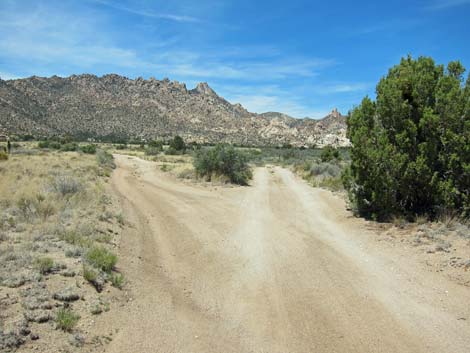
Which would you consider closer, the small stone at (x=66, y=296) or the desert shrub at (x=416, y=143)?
the small stone at (x=66, y=296)

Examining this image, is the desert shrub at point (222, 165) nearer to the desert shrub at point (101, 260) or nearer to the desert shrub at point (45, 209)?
the desert shrub at point (45, 209)

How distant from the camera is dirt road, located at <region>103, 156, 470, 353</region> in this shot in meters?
5.82

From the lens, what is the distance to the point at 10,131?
287 feet

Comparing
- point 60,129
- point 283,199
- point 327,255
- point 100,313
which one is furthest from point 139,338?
point 60,129

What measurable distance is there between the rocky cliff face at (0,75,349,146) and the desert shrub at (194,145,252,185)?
249ft

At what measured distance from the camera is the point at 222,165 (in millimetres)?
27203

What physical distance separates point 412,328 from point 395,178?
7816 millimetres

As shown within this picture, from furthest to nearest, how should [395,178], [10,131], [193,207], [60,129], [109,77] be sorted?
[109,77] < [60,129] < [10,131] < [193,207] < [395,178]

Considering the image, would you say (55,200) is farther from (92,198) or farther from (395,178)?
(395,178)

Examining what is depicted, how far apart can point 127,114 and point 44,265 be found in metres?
123

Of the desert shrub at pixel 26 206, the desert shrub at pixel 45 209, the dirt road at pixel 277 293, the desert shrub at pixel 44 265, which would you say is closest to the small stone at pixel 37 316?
the dirt road at pixel 277 293

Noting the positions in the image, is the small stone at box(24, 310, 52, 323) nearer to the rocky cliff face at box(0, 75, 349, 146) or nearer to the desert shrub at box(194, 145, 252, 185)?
the desert shrub at box(194, 145, 252, 185)

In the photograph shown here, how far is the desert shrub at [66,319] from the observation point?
5426 mm

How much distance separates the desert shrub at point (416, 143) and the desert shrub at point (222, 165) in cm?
1318
